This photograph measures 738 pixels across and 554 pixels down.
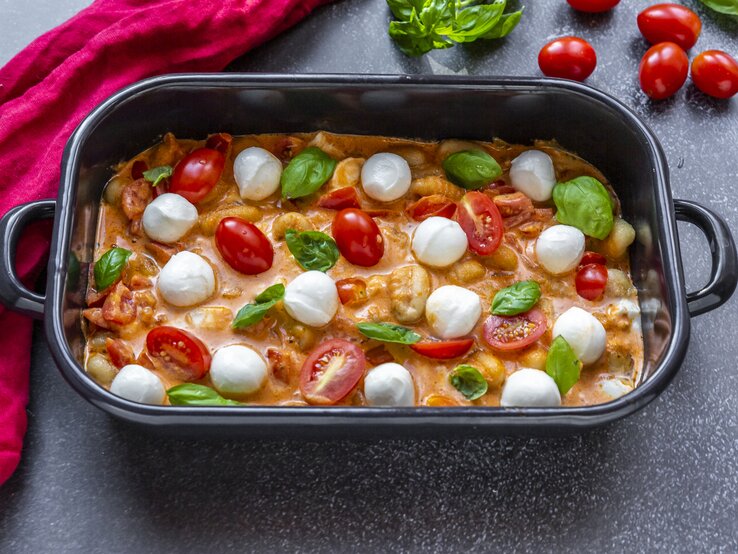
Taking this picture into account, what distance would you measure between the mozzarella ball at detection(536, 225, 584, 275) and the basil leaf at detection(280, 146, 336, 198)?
0.53m

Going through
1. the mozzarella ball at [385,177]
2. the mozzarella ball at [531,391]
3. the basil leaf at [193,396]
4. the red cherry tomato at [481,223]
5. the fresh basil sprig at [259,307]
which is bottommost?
the mozzarella ball at [531,391]

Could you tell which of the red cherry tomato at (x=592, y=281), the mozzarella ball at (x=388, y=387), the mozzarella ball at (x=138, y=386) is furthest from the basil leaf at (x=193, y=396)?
the red cherry tomato at (x=592, y=281)

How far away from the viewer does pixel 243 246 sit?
218 centimetres

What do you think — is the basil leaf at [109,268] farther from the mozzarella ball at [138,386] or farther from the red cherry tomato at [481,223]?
the red cherry tomato at [481,223]

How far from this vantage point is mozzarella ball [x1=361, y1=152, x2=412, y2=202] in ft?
7.43

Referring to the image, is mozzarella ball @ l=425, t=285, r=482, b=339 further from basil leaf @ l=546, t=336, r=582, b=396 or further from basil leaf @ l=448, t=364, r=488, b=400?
basil leaf @ l=546, t=336, r=582, b=396

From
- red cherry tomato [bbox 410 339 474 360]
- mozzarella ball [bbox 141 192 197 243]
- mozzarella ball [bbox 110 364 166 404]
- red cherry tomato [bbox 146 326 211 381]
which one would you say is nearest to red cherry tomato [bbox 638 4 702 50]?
red cherry tomato [bbox 410 339 474 360]

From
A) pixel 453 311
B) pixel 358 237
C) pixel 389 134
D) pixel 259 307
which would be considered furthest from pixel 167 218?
pixel 453 311

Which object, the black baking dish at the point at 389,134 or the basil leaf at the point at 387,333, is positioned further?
the basil leaf at the point at 387,333

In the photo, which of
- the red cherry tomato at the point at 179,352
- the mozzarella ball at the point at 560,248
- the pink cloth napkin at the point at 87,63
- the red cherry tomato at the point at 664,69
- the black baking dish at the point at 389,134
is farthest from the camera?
the red cherry tomato at the point at 664,69

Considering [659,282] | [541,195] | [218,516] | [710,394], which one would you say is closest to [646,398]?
[659,282]

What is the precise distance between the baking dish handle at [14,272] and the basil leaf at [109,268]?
176 millimetres

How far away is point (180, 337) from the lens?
2.09m

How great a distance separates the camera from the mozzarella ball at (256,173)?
2.26 m
